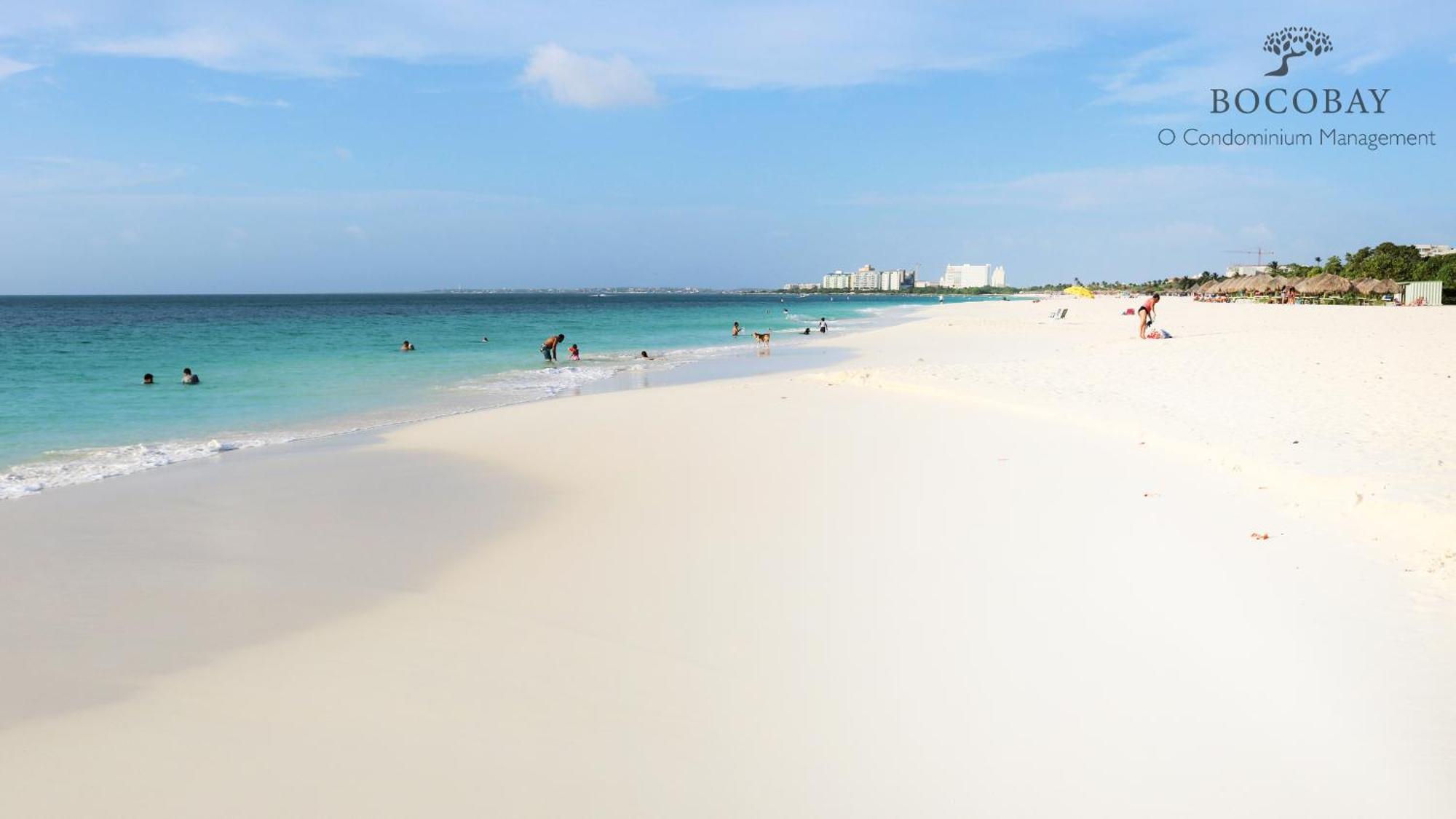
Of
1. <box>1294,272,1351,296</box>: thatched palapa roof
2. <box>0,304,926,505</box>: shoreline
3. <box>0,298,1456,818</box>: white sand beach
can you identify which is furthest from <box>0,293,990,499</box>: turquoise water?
<box>1294,272,1351,296</box>: thatched palapa roof

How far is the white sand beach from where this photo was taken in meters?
3.44

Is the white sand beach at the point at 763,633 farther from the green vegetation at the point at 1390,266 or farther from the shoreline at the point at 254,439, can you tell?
the green vegetation at the point at 1390,266

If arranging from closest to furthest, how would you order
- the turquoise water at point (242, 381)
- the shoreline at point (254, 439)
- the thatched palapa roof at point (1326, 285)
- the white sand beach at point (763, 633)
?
the white sand beach at point (763, 633)
the shoreline at point (254, 439)
the turquoise water at point (242, 381)
the thatched palapa roof at point (1326, 285)

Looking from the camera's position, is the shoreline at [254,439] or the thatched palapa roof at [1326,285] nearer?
the shoreline at [254,439]

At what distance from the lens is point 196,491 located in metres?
8.98

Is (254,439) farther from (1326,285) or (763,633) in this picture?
Result: (1326,285)

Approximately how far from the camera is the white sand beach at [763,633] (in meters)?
3.44

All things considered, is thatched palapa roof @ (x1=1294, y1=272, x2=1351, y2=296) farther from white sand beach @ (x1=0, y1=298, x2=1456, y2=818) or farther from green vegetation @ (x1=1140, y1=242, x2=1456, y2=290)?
white sand beach @ (x1=0, y1=298, x2=1456, y2=818)

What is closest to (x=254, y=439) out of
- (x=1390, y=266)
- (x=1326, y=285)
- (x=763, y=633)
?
(x=763, y=633)

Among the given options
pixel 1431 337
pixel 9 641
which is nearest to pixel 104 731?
pixel 9 641

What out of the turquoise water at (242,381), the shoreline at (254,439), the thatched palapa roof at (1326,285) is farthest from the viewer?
the thatched palapa roof at (1326,285)

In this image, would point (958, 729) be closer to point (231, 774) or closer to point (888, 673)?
point (888, 673)

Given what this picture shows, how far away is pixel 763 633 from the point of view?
4.88 metres

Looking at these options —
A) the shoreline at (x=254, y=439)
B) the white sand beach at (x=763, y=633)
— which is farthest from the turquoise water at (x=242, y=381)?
the white sand beach at (x=763, y=633)
